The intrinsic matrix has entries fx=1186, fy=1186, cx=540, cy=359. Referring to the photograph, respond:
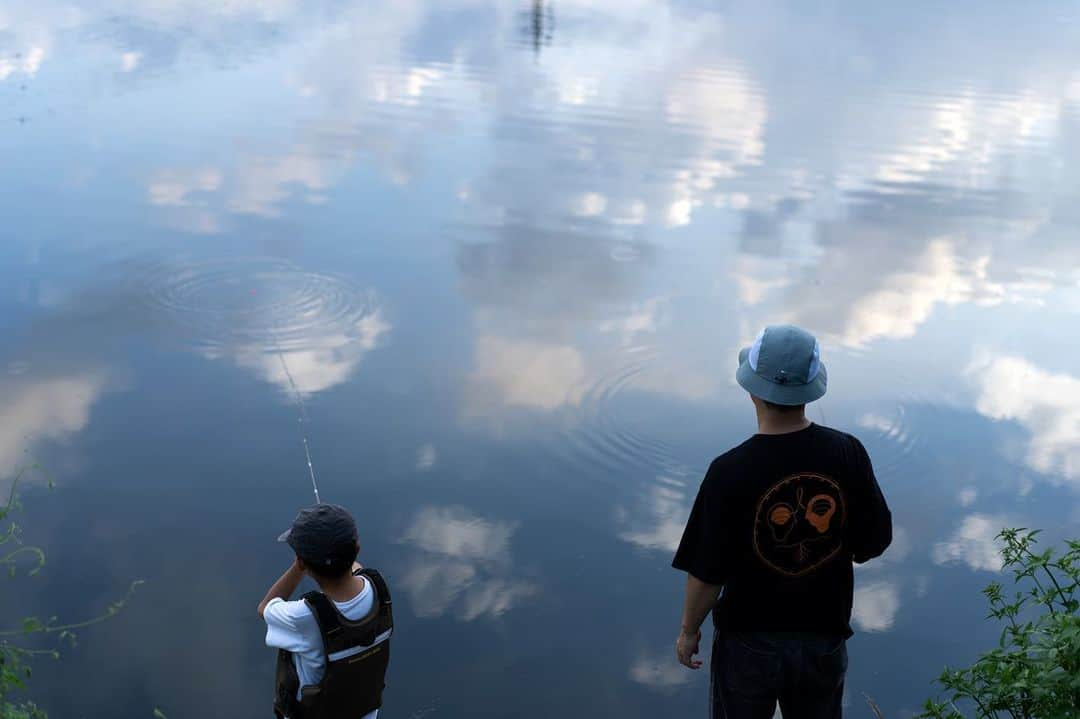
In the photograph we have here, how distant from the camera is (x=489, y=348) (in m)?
7.41

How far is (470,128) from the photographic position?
12836mm

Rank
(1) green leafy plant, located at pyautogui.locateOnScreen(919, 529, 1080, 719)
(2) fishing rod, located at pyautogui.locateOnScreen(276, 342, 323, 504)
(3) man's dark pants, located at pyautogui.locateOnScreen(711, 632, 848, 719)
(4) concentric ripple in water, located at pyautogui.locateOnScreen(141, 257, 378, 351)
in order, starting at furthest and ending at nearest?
(4) concentric ripple in water, located at pyautogui.locateOnScreen(141, 257, 378, 351), (2) fishing rod, located at pyautogui.locateOnScreen(276, 342, 323, 504), (3) man's dark pants, located at pyautogui.locateOnScreen(711, 632, 848, 719), (1) green leafy plant, located at pyautogui.locateOnScreen(919, 529, 1080, 719)

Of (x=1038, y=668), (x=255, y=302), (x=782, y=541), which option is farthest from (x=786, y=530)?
(x=255, y=302)

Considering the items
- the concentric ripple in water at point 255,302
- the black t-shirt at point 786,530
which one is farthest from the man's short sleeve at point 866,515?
the concentric ripple in water at point 255,302

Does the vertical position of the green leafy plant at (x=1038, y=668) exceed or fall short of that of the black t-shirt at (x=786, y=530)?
it falls short

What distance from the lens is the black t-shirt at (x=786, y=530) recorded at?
3002 millimetres

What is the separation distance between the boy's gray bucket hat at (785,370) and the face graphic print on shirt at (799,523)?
0.21 meters

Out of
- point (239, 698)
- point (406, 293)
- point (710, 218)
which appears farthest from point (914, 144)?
point (239, 698)

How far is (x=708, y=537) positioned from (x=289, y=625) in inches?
43.0

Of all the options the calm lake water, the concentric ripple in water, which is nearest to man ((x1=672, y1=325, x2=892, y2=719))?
the calm lake water

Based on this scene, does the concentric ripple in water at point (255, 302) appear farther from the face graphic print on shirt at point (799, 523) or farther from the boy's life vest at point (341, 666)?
the face graphic print on shirt at point (799, 523)

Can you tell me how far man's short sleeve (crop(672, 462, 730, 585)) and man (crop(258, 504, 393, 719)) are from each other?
2.71ft

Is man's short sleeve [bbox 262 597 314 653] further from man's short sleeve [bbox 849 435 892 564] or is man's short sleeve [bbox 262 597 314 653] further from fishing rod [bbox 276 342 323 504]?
fishing rod [bbox 276 342 323 504]

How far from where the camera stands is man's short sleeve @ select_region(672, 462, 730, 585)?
3.01 meters
